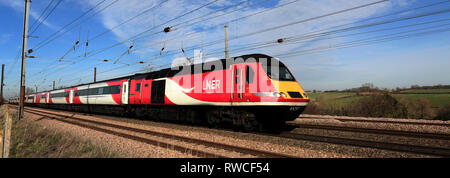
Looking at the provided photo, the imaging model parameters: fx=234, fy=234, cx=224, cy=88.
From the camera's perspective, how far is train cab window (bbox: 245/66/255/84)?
8.53 meters

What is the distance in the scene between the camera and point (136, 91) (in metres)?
15.2

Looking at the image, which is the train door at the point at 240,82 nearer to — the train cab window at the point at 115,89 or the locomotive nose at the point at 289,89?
the locomotive nose at the point at 289,89

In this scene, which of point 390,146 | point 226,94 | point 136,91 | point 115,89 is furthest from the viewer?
point 115,89

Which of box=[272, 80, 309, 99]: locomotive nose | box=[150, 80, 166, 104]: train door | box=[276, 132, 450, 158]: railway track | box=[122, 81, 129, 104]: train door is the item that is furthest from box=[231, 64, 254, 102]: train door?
box=[122, 81, 129, 104]: train door

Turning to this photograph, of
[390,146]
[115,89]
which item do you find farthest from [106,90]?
[390,146]

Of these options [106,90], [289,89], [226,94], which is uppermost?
[106,90]

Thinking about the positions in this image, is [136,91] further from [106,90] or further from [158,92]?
[106,90]

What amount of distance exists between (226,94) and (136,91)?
8.39 meters

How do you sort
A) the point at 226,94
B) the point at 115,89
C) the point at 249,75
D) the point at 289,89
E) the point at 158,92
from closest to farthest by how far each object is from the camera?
the point at 289,89
the point at 249,75
the point at 226,94
the point at 158,92
the point at 115,89

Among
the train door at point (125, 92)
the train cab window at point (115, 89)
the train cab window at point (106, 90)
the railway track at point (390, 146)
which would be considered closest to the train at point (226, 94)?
the train door at point (125, 92)

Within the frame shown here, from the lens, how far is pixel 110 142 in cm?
830
